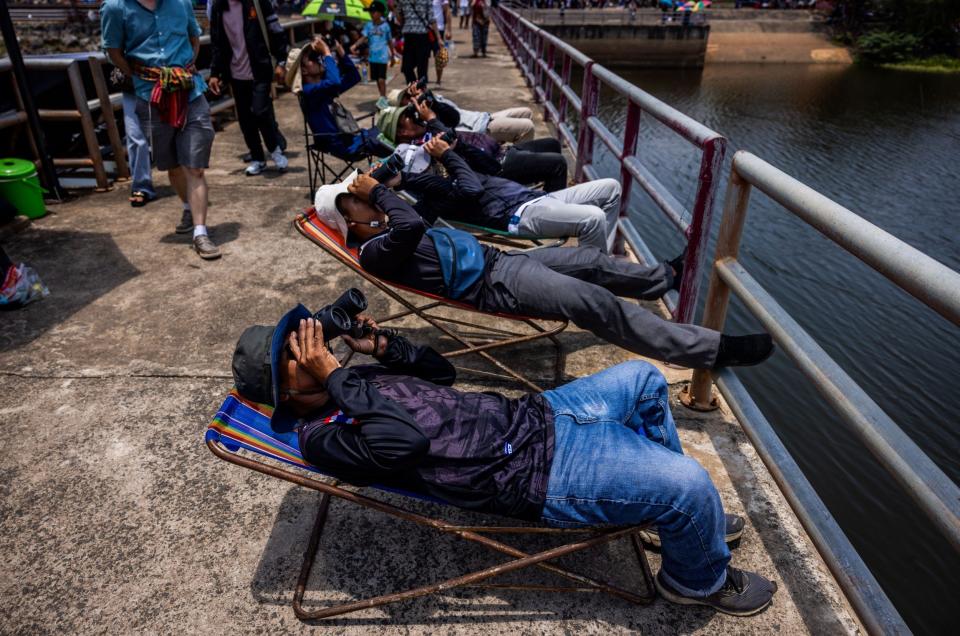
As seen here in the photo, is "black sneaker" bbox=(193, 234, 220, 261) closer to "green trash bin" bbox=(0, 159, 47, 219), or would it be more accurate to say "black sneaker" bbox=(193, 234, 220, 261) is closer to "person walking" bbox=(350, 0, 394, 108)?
"green trash bin" bbox=(0, 159, 47, 219)

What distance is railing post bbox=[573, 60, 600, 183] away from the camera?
518cm

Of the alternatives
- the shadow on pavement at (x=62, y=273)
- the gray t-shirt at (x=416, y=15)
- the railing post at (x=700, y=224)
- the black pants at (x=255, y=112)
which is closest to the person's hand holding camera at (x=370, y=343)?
the railing post at (x=700, y=224)

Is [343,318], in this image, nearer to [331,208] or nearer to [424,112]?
[331,208]

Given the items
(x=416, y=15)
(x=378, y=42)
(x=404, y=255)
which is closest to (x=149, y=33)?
(x=404, y=255)

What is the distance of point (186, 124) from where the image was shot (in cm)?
468

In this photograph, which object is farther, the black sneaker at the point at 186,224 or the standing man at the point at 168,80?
the black sneaker at the point at 186,224

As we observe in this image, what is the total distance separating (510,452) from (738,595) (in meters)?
0.83

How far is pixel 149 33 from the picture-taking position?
4484mm

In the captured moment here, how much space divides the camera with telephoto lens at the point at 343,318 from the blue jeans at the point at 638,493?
2.55 ft

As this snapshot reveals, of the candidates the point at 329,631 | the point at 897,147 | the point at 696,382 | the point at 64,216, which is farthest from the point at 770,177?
the point at 897,147

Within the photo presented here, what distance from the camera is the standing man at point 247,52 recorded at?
585 centimetres

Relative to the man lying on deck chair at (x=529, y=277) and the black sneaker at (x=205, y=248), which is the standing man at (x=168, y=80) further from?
the man lying on deck chair at (x=529, y=277)

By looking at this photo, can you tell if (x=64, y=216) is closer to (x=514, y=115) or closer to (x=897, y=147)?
Result: (x=514, y=115)

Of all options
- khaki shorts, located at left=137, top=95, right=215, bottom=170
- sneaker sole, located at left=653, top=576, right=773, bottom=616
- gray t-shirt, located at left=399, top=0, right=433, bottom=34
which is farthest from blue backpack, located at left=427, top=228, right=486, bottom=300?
gray t-shirt, located at left=399, top=0, right=433, bottom=34
